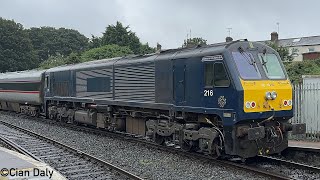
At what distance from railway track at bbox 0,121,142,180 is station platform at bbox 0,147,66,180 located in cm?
148

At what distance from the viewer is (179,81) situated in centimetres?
1205

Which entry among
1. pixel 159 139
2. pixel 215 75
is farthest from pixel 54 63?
pixel 215 75

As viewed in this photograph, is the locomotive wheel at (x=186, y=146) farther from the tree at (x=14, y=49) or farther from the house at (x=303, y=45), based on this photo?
the tree at (x=14, y=49)

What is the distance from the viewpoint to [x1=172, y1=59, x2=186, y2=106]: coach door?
11.9 m

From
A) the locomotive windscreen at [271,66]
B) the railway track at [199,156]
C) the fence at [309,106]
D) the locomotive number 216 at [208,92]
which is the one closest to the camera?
the railway track at [199,156]

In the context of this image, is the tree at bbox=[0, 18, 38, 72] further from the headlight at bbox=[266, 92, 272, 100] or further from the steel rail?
the headlight at bbox=[266, 92, 272, 100]

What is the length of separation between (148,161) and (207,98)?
2514 mm

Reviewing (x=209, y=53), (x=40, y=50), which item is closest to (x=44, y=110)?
(x=209, y=53)

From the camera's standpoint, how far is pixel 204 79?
1103 centimetres

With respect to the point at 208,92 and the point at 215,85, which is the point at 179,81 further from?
the point at 215,85

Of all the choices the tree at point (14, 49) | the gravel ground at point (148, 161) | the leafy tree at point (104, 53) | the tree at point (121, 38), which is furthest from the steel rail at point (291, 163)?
the tree at point (14, 49)

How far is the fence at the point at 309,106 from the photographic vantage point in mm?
14562

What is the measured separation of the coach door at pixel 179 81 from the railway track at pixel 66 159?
2.98 m

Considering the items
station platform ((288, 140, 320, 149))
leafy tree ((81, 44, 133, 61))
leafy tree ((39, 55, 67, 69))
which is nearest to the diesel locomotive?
station platform ((288, 140, 320, 149))
